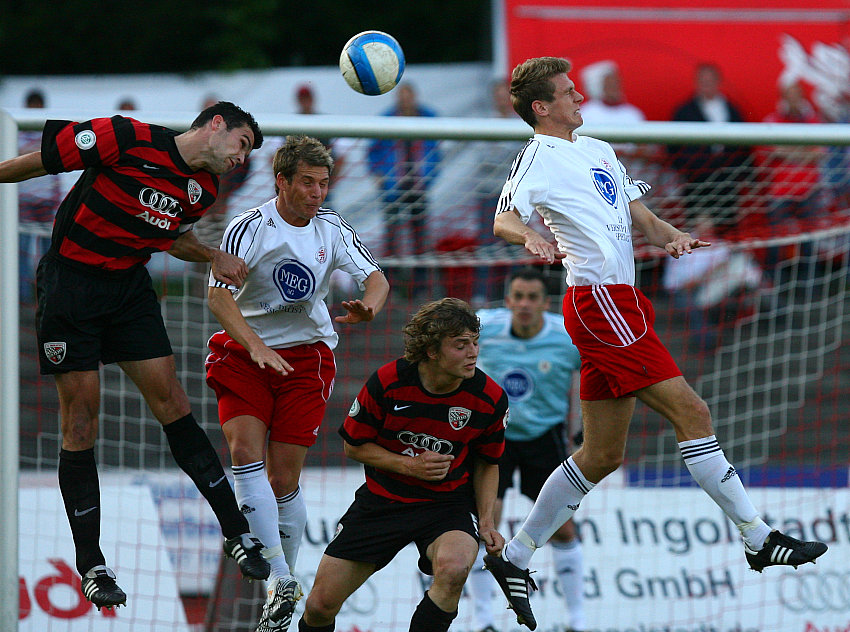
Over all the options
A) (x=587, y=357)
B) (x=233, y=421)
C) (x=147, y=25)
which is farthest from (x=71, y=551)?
(x=147, y=25)

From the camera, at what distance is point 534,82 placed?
5105mm

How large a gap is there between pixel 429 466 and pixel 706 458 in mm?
1203

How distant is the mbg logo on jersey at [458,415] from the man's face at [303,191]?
1.13 m

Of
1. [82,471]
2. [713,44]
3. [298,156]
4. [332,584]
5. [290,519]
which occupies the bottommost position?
[332,584]

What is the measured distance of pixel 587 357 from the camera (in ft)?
16.5

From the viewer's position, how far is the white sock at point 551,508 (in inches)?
208

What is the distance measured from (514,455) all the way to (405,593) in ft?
4.38

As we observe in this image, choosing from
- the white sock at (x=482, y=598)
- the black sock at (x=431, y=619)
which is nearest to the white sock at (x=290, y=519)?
the black sock at (x=431, y=619)

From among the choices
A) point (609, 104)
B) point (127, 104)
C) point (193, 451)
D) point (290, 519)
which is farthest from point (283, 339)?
point (127, 104)

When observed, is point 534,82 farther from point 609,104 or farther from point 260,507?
point 609,104

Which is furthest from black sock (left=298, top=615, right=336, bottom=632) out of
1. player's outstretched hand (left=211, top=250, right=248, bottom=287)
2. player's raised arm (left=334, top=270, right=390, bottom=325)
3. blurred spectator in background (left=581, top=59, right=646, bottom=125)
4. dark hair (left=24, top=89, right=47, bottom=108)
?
dark hair (left=24, top=89, right=47, bottom=108)

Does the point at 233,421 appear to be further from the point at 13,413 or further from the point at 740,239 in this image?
the point at 740,239

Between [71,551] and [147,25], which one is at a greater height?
[147,25]

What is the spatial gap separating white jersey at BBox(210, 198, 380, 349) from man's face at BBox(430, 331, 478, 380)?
24.7 inches
